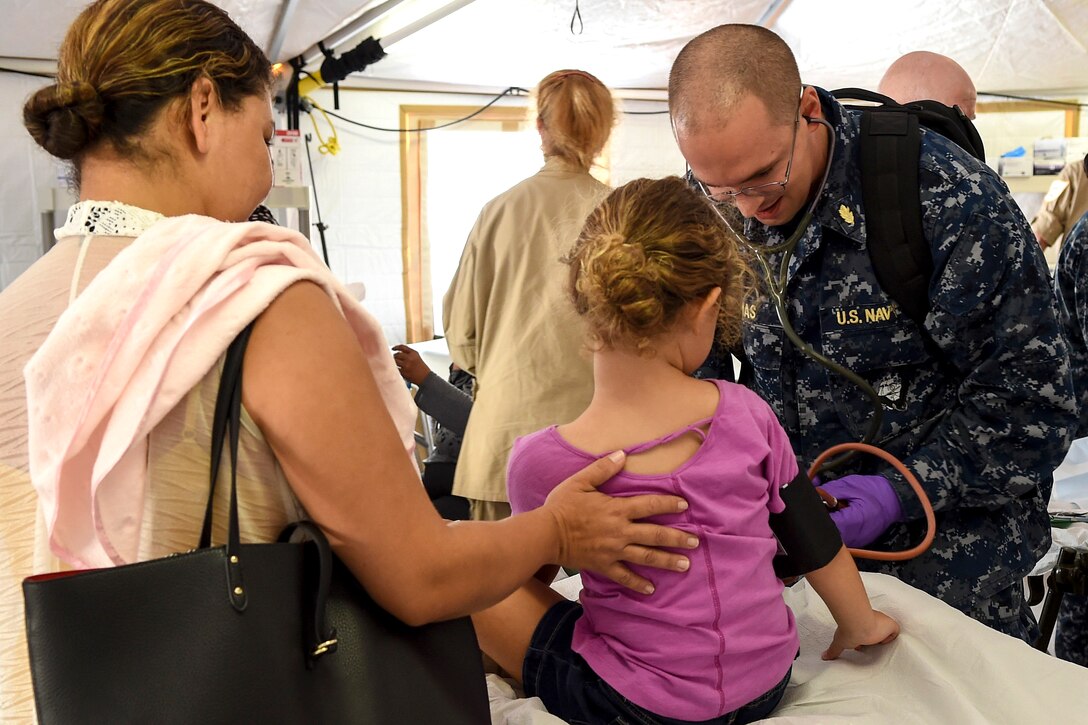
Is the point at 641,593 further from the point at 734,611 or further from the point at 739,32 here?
the point at 739,32

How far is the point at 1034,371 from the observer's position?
143cm

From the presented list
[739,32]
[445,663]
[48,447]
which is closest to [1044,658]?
[445,663]

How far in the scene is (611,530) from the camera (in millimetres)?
1050

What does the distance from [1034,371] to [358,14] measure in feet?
9.56

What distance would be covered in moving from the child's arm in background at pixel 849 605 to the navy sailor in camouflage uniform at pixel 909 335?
0.19m

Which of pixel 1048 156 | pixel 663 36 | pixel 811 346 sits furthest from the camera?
pixel 1048 156

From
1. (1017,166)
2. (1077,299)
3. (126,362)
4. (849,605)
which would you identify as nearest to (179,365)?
(126,362)

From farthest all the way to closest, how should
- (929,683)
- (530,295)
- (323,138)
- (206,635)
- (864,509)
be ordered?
(323,138), (530,295), (864,509), (929,683), (206,635)

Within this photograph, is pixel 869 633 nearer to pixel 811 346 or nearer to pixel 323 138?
pixel 811 346

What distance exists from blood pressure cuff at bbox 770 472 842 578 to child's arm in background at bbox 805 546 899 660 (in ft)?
0.08

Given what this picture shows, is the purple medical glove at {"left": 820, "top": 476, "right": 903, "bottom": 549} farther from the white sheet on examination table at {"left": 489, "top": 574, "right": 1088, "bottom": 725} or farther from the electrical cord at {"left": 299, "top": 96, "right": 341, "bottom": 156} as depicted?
the electrical cord at {"left": 299, "top": 96, "right": 341, "bottom": 156}

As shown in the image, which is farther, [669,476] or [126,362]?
[669,476]

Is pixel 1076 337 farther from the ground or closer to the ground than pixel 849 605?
farther from the ground

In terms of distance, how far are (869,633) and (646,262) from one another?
0.60 meters
